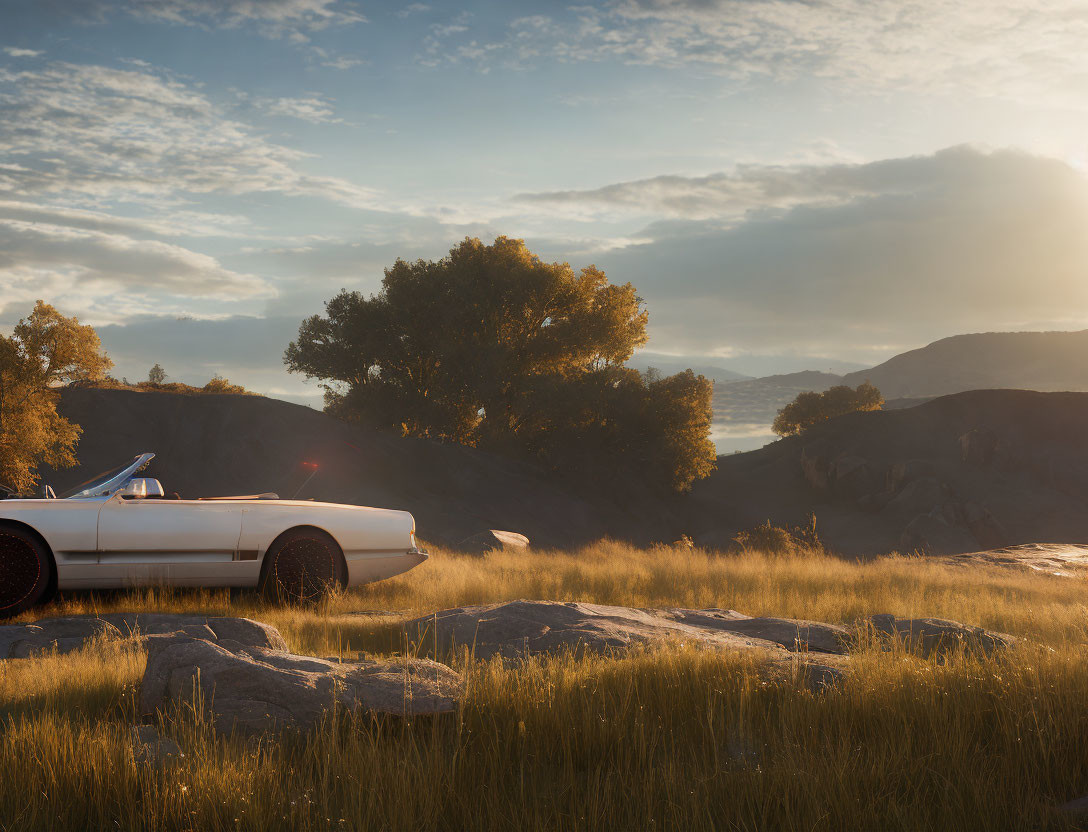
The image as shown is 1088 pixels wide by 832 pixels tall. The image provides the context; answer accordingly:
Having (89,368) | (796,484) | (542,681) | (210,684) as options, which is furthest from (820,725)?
(796,484)

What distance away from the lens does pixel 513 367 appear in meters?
43.1

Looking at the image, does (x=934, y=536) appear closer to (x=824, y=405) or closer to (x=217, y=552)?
(x=824, y=405)

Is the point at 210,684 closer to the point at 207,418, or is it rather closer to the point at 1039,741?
the point at 1039,741

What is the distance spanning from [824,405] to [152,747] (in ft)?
239

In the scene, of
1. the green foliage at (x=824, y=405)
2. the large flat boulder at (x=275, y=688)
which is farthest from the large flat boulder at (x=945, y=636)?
the green foliage at (x=824, y=405)

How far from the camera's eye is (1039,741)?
3.90 metres

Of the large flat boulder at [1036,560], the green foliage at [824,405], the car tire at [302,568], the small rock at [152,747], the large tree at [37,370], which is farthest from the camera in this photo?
the green foliage at [824,405]

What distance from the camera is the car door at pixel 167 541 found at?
7.78m

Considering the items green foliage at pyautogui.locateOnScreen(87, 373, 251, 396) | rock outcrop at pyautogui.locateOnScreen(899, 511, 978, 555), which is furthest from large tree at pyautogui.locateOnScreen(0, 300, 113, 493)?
rock outcrop at pyautogui.locateOnScreen(899, 511, 978, 555)

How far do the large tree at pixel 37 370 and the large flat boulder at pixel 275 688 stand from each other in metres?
21.1

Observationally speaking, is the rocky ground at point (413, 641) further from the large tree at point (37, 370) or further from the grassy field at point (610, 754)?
the large tree at point (37, 370)

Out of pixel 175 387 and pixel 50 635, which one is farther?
pixel 175 387

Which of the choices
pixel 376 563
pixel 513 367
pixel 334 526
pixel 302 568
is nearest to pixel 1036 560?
pixel 376 563

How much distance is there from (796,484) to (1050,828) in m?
53.2
